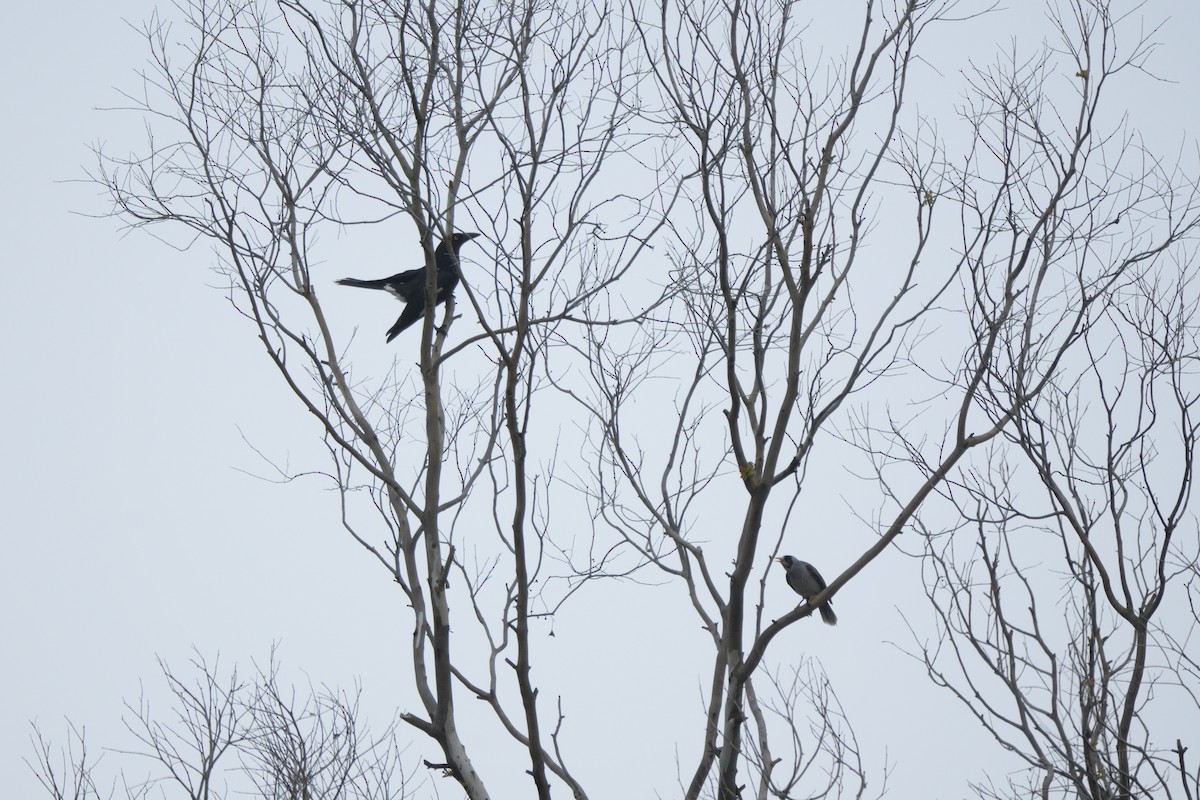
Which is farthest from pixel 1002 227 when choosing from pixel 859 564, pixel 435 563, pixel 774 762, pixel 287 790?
pixel 287 790

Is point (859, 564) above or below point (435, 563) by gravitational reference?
below

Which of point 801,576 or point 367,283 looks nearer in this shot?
point 367,283

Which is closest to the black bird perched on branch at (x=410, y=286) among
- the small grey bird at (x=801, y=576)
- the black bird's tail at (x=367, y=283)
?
the black bird's tail at (x=367, y=283)

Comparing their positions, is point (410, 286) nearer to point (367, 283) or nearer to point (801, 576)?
point (367, 283)

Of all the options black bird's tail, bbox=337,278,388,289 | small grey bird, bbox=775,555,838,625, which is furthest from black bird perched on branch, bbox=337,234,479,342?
small grey bird, bbox=775,555,838,625

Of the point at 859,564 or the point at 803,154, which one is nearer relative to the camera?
the point at 859,564

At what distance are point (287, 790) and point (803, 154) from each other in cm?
479

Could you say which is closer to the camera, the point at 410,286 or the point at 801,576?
the point at 410,286

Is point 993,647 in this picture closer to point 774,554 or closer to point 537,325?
point 774,554

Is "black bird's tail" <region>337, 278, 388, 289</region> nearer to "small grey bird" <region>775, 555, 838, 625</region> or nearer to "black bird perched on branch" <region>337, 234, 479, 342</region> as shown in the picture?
"black bird perched on branch" <region>337, 234, 479, 342</region>

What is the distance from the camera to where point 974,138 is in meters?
4.10

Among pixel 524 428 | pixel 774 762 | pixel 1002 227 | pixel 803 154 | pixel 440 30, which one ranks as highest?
pixel 440 30

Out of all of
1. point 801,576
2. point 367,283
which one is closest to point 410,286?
point 367,283

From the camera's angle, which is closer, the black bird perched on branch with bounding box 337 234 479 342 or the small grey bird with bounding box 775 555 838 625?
the black bird perched on branch with bounding box 337 234 479 342
